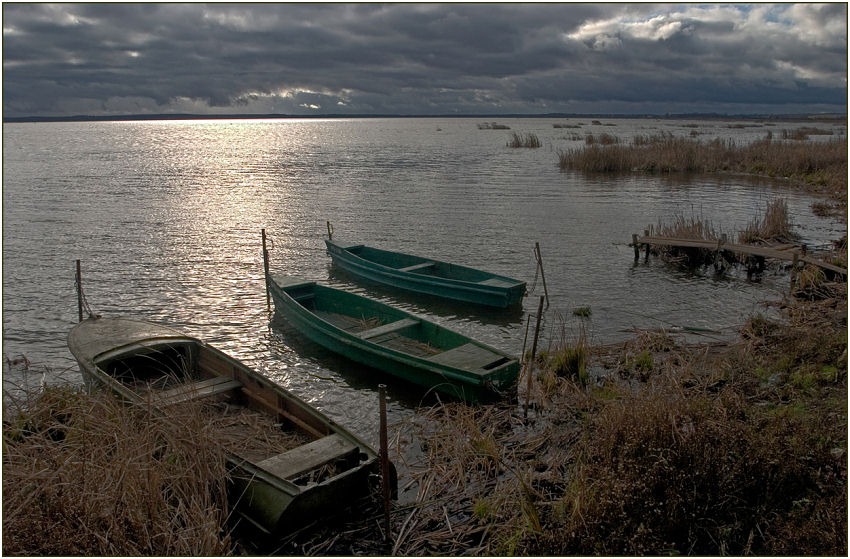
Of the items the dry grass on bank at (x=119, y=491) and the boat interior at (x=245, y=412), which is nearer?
the dry grass on bank at (x=119, y=491)

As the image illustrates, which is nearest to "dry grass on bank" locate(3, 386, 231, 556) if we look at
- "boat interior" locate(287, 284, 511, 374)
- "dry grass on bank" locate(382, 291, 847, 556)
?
"dry grass on bank" locate(382, 291, 847, 556)

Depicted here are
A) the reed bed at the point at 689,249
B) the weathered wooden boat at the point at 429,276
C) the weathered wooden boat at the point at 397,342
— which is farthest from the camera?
the reed bed at the point at 689,249

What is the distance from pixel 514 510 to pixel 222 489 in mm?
3350

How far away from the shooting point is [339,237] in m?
26.8

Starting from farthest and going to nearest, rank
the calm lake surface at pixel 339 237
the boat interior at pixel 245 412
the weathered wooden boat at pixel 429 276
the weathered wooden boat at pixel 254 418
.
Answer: the weathered wooden boat at pixel 429 276, the calm lake surface at pixel 339 237, the boat interior at pixel 245 412, the weathered wooden boat at pixel 254 418

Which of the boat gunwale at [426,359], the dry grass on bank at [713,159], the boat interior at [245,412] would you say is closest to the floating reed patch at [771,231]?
the boat gunwale at [426,359]

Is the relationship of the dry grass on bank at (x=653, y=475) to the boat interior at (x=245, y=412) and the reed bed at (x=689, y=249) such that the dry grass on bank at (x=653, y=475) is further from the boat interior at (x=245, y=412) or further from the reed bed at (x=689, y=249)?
the reed bed at (x=689, y=249)

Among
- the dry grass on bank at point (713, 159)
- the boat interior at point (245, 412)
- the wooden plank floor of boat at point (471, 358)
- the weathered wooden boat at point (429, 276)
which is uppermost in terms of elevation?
the dry grass on bank at point (713, 159)

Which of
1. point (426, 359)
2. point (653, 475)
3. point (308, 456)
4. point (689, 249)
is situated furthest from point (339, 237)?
point (653, 475)

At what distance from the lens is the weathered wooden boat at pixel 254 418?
23.4ft

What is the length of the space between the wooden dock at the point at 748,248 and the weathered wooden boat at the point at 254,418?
14352 millimetres

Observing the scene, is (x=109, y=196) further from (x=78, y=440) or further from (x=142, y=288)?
(x=78, y=440)

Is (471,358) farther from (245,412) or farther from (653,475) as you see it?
(653,475)

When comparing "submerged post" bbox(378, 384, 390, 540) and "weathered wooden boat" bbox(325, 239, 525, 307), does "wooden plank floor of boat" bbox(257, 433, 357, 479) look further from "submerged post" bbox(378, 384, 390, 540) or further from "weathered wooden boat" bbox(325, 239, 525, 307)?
"weathered wooden boat" bbox(325, 239, 525, 307)
